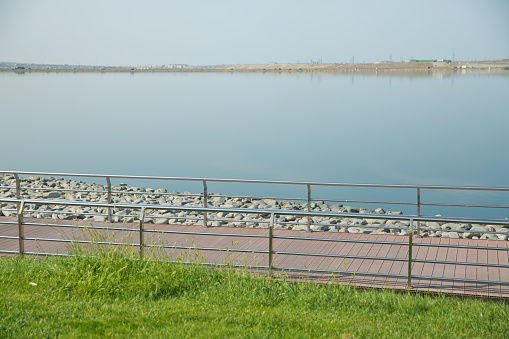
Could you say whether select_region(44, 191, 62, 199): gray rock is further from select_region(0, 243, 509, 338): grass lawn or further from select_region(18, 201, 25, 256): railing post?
select_region(0, 243, 509, 338): grass lawn

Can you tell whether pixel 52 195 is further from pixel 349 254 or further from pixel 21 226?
pixel 349 254

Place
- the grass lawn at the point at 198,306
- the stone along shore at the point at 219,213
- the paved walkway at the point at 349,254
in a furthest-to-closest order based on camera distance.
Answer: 1. the stone along shore at the point at 219,213
2. the paved walkway at the point at 349,254
3. the grass lawn at the point at 198,306

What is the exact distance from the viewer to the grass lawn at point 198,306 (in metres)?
5.98

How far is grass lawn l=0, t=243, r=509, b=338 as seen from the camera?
19.6 feet

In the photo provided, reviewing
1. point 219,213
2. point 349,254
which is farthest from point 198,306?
point 219,213

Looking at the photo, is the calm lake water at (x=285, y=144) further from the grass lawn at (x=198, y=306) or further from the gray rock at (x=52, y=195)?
the grass lawn at (x=198, y=306)

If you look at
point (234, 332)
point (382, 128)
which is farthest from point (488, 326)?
point (382, 128)

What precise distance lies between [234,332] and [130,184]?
94.2 ft

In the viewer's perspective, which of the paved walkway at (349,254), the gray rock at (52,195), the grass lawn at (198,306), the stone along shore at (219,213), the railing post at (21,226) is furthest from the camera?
the gray rock at (52,195)

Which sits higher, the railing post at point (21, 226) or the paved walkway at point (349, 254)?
the railing post at point (21, 226)

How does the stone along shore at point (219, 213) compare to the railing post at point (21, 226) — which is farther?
the stone along shore at point (219, 213)

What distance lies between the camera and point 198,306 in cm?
677

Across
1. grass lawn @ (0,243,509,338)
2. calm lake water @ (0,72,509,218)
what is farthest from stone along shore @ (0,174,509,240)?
calm lake water @ (0,72,509,218)

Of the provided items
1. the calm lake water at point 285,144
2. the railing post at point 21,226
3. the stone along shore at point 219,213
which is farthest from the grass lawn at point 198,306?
the calm lake water at point 285,144
